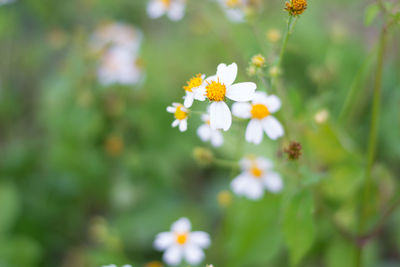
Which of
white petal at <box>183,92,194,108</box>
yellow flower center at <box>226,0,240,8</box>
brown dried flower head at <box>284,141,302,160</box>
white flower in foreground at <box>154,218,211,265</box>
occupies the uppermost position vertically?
yellow flower center at <box>226,0,240,8</box>

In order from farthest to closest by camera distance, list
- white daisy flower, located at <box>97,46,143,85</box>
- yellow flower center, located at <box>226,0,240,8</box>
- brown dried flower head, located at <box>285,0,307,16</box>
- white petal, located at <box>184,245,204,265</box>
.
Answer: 1. white daisy flower, located at <box>97,46,143,85</box>
2. yellow flower center, located at <box>226,0,240,8</box>
3. white petal, located at <box>184,245,204,265</box>
4. brown dried flower head, located at <box>285,0,307,16</box>

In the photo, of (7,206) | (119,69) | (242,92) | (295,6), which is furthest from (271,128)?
(7,206)

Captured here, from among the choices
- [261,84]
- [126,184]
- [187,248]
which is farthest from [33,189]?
[261,84]

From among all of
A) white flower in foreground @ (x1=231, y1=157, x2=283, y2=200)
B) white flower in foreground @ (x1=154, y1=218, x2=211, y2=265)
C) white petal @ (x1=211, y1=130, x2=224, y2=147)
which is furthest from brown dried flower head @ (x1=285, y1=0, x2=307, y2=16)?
white flower in foreground @ (x1=154, y1=218, x2=211, y2=265)

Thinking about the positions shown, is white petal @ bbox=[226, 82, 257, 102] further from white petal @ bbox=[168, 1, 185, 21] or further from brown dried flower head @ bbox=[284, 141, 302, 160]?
white petal @ bbox=[168, 1, 185, 21]

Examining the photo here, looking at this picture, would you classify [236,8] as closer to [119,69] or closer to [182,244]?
[119,69]

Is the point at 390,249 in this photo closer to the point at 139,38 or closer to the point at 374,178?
the point at 374,178
